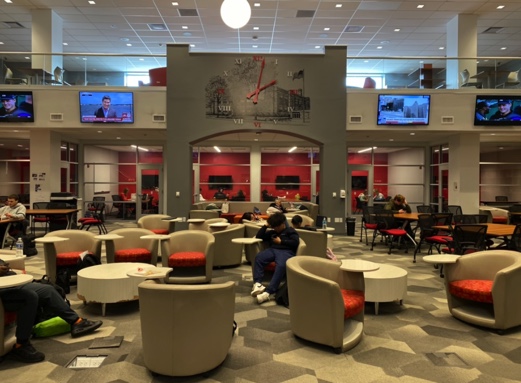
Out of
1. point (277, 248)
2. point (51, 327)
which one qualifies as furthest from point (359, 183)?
point (51, 327)

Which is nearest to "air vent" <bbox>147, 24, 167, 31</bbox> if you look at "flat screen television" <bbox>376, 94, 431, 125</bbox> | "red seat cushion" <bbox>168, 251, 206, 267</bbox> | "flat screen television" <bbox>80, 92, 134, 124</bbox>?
"flat screen television" <bbox>80, 92, 134, 124</bbox>

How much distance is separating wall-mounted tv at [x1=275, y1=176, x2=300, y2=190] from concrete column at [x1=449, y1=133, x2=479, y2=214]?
20.9 feet

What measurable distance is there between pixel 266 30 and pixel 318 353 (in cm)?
1395

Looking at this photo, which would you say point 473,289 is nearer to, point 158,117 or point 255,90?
point 255,90

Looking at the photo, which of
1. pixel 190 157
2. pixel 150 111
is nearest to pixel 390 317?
pixel 190 157

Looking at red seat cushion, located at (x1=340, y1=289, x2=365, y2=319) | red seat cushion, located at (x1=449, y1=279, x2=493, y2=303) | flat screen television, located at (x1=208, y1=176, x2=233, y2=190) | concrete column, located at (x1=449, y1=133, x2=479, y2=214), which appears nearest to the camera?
red seat cushion, located at (x1=340, y1=289, x2=365, y2=319)

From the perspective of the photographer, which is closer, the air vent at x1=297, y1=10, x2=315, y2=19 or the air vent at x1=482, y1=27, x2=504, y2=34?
the air vent at x1=297, y1=10, x2=315, y2=19

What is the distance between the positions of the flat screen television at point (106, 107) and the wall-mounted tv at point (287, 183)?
6.96 metres

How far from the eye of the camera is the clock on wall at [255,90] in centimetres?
1178

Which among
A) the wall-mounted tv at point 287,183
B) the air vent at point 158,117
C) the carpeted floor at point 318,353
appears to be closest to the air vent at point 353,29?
the wall-mounted tv at point 287,183

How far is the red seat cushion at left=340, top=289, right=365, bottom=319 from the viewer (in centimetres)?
401

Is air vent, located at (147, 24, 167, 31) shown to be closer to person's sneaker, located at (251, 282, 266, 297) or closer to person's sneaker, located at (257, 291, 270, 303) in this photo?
person's sneaker, located at (251, 282, 266, 297)

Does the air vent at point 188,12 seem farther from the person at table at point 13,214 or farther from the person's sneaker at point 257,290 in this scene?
the person's sneaker at point 257,290

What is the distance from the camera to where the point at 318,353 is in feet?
12.6
